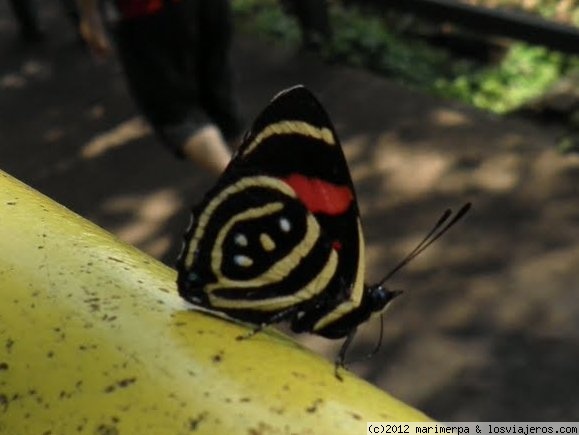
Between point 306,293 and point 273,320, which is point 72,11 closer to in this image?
point 306,293

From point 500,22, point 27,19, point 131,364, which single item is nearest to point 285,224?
point 131,364

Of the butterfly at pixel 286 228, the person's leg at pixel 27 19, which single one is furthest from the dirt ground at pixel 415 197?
the butterfly at pixel 286 228

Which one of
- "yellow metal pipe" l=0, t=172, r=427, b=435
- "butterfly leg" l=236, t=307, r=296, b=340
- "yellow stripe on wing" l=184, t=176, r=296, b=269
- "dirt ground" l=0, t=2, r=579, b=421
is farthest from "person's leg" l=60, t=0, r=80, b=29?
"yellow metal pipe" l=0, t=172, r=427, b=435

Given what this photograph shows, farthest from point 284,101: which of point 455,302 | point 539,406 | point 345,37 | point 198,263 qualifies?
point 345,37

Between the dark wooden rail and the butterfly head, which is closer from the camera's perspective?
the butterfly head

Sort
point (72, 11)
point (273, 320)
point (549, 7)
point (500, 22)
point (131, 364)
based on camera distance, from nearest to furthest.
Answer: point (131, 364)
point (273, 320)
point (500, 22)
point (549, 7)
point (72, 11)

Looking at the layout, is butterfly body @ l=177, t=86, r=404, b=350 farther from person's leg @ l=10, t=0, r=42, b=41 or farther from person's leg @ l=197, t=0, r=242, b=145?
person's leg @ l=10, t=0, r=42, b=41

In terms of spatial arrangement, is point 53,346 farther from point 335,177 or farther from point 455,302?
point 455,302
